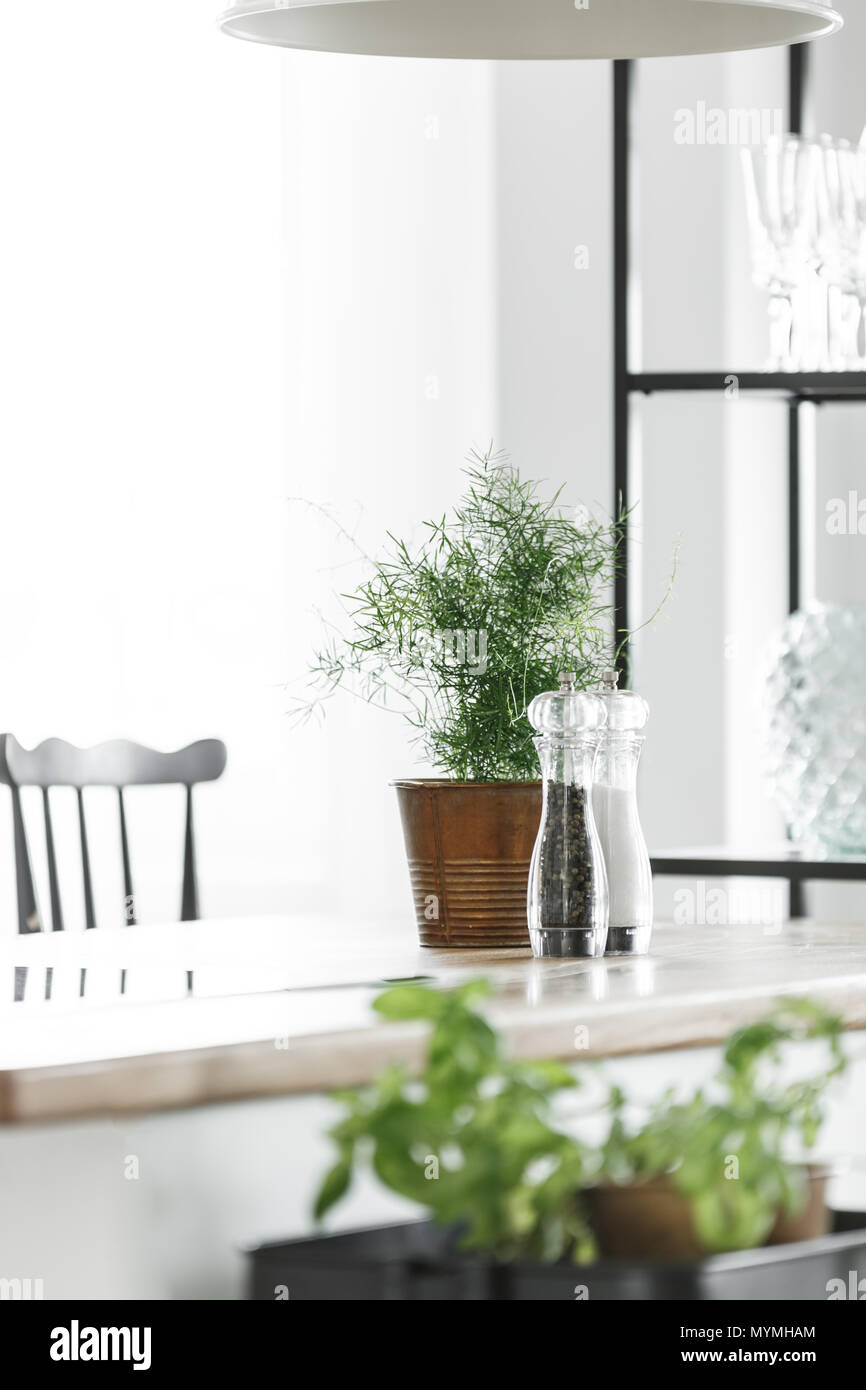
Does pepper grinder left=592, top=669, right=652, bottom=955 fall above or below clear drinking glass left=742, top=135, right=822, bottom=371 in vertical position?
below

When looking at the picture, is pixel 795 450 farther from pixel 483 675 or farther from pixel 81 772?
pixel 81 772

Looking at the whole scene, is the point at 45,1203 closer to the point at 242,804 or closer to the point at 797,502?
the point at 797,502

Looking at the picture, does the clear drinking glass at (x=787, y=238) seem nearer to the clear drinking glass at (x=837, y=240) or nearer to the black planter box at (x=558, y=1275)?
the clear drinking glass at (x=837, y=240)

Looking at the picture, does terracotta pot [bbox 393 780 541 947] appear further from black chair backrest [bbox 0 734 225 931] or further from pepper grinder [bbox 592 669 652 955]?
black chair backrest [bbox 0 734 225 931]

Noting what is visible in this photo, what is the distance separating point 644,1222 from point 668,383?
1402 mm

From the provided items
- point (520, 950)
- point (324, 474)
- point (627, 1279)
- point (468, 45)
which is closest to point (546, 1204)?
point (627, 1279)

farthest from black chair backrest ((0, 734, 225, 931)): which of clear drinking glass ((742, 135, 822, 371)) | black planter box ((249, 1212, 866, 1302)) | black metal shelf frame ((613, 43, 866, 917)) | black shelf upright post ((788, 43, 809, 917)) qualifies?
black planter box ((249, 1212, 866, 1302))

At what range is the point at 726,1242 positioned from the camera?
0.53 metres

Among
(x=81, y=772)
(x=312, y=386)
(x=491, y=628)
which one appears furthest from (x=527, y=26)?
(x=312, y=386)

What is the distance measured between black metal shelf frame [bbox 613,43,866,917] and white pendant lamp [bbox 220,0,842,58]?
43cm

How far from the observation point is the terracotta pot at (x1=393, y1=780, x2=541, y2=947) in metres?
1.58

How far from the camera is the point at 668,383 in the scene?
2.10 m

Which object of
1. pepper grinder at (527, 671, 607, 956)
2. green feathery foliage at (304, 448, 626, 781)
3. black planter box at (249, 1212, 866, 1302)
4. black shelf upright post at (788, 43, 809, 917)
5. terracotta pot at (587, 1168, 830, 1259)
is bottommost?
black planter box at (249, 1212, 866, 1302)

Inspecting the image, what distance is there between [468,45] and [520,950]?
29.5 inches
